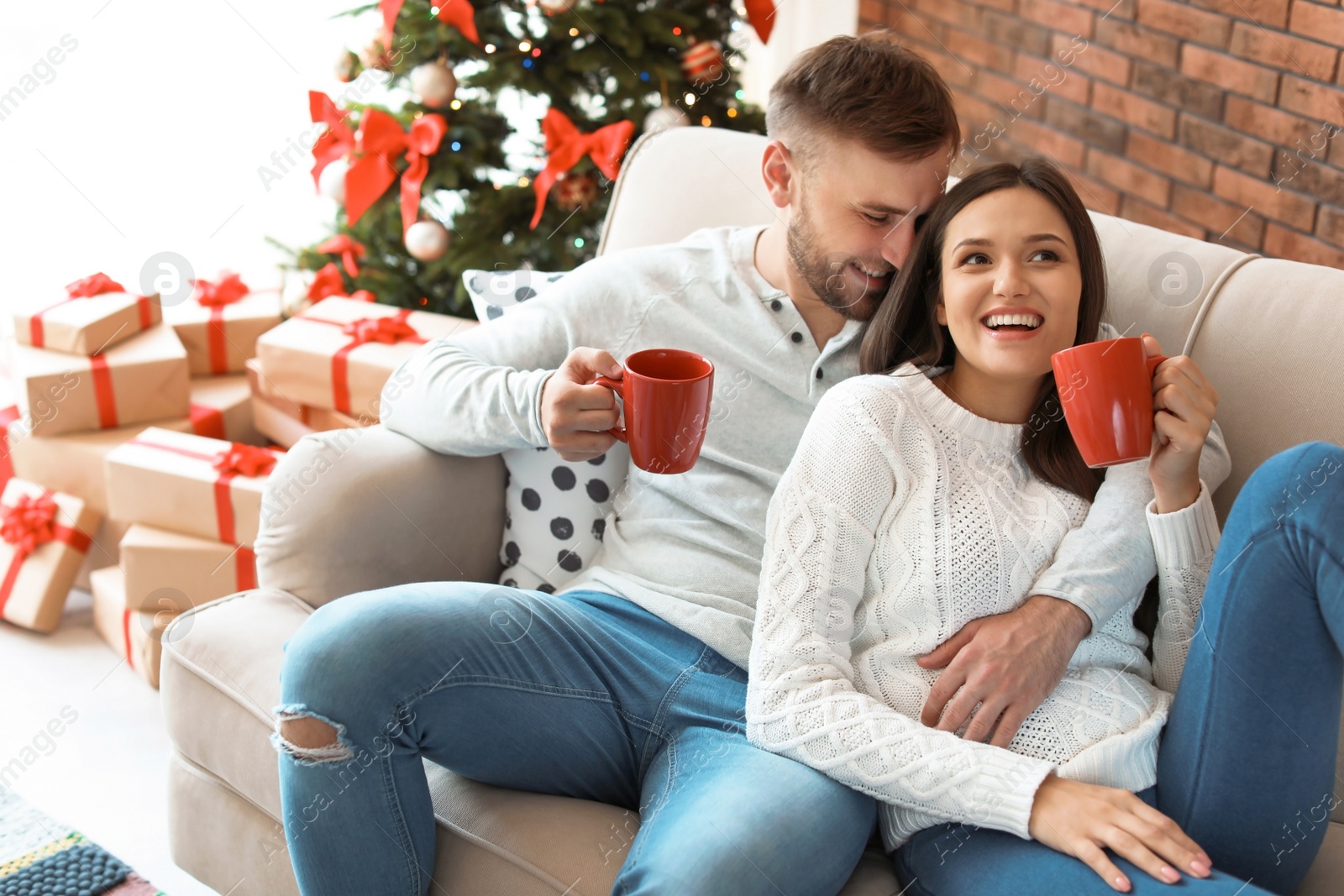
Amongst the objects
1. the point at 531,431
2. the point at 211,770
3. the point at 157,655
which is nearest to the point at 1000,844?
the point at 531,431

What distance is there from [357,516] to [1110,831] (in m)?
0.93

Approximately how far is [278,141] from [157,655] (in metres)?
1.32

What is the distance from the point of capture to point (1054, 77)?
2.88m

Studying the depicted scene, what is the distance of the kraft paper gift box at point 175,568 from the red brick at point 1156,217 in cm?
206

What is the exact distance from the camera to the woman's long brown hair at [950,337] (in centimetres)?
130

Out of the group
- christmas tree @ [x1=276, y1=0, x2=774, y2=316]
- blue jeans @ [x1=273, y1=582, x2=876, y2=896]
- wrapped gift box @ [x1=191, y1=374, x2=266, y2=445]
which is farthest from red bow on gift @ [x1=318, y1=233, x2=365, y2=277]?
blue jeans @ [x1=273, y1=582, x2=876, y2=896]

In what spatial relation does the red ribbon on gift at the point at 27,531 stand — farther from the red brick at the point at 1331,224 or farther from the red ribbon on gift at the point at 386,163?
the red brick at the point at 1331,224

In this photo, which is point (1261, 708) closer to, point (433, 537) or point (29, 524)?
point (433, 537)

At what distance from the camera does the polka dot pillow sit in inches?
60.5

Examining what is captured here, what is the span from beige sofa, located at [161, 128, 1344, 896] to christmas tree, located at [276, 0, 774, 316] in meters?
0.91

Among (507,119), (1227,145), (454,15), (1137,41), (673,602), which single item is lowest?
(673,602)

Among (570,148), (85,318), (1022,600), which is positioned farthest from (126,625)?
(1022,600)

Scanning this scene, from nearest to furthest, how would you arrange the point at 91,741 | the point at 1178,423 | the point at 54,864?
the point at 1178,423, the point at 54,864, the point at 91,741

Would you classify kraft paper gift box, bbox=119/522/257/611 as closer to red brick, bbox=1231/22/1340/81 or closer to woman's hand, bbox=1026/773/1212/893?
woman's hand, bbox=1026/773/1212/893
